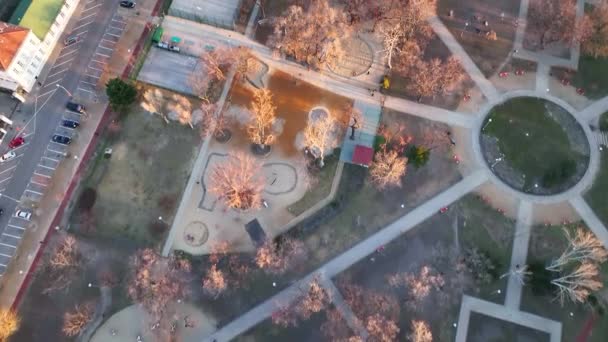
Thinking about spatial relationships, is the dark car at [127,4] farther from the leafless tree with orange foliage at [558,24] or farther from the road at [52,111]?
the leafless tree with orange foliage at [558,24]

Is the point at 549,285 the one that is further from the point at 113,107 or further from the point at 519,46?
the point at 113,107

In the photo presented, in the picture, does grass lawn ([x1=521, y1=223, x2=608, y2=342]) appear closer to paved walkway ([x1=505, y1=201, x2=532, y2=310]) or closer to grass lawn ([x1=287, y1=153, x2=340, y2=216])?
paved walkway ([x1=505, y1=201, x2=532, y2=310])

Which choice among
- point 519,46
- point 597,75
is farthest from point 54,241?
point 597,75

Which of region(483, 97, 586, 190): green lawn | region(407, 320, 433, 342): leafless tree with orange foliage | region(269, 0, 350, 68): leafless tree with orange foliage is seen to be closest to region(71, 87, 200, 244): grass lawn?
region(269, 0, 350, 68): leafless tree with orange foliage

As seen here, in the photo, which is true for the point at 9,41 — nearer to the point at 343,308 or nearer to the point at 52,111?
the point at 52,111

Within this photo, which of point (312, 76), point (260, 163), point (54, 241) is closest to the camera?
point (54, 241)

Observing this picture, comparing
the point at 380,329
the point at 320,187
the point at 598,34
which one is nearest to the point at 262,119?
the point at 320,187

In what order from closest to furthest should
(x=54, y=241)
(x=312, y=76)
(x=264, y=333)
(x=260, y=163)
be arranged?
1. (x=264, y=333)
2. (x=54, y=241)
3. (x=260, y=163)
4. (x=312, y=76)
